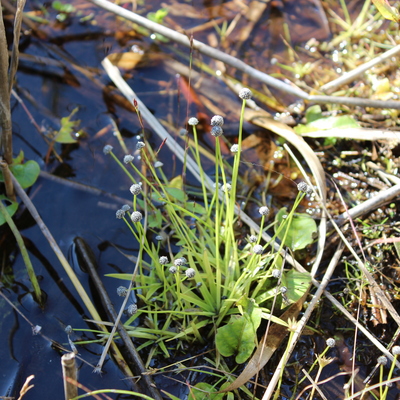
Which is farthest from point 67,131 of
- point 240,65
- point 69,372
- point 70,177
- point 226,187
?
point 69,372

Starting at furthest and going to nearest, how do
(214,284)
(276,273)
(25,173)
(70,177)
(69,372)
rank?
1. (70,177)
2. (25,173)
3. (214,284)
4. (276,273)
5. (69,372)

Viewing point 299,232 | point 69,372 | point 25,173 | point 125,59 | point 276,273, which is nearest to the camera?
point 69,372

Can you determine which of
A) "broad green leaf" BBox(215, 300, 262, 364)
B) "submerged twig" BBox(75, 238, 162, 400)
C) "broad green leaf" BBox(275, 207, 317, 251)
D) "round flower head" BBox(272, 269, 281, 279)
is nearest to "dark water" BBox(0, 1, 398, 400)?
"submerged twig" BBox(75, 238, 162, 400)

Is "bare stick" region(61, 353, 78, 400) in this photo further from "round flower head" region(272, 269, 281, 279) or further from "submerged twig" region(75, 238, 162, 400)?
"round flower head" region(272, 269, 281, 279)

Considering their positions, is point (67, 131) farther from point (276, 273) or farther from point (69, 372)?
point (69, 372)

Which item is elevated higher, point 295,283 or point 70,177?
point 70,177

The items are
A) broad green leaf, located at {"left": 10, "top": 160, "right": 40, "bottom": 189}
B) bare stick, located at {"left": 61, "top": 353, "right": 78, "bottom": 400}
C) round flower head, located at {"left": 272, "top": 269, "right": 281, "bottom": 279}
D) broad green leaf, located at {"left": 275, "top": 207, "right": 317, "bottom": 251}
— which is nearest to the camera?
bare stick, located at {"left": 61, "top": 353, "right": 78, "bottom": 400}

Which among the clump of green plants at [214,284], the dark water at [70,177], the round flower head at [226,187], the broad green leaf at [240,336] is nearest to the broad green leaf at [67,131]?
the dark water at [70,177]
